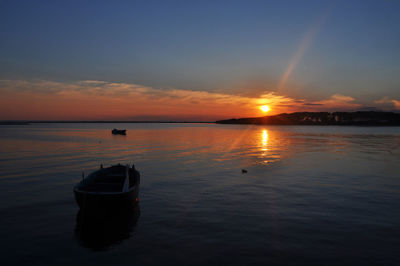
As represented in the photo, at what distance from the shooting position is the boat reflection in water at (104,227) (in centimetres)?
1421

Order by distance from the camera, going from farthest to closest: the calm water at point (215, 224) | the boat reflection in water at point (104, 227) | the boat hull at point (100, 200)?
the boat hull at point (100, 200)
the boat reflection in water at point (104, 227)
the calm water at point (215, 224)

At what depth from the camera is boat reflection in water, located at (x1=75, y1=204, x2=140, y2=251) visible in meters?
14.2

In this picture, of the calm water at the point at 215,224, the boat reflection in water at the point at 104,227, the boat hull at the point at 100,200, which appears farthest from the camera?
the boat hull at the point at 100,200

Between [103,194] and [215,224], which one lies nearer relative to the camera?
[103,194]

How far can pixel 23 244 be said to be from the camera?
539 inches

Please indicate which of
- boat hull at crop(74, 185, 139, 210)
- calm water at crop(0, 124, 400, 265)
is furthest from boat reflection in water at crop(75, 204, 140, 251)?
boat hull at crop(74, 185, 139, 210)

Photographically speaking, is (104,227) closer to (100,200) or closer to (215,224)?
(100,200)

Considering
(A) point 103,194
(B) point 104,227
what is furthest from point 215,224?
(A) point 103,194

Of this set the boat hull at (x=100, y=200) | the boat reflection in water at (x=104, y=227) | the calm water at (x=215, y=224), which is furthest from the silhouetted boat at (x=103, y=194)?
the calm water at (x=215, y=224)

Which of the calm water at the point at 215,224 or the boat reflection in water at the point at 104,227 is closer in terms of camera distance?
the calm water at the point at 215,224

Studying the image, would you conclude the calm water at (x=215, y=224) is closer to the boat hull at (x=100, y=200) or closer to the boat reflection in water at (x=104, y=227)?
the boat reflection in water at (x=104, y=227)

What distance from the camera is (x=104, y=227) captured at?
1614cm

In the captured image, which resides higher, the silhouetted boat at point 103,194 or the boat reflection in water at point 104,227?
the silhouetted boat at point 103,194

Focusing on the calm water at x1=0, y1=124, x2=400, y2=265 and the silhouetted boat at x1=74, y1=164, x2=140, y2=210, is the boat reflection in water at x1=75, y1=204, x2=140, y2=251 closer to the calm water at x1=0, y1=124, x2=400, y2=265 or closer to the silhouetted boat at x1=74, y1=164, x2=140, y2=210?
the calm water at x1=0, y1=124, x2=400, y2=265
